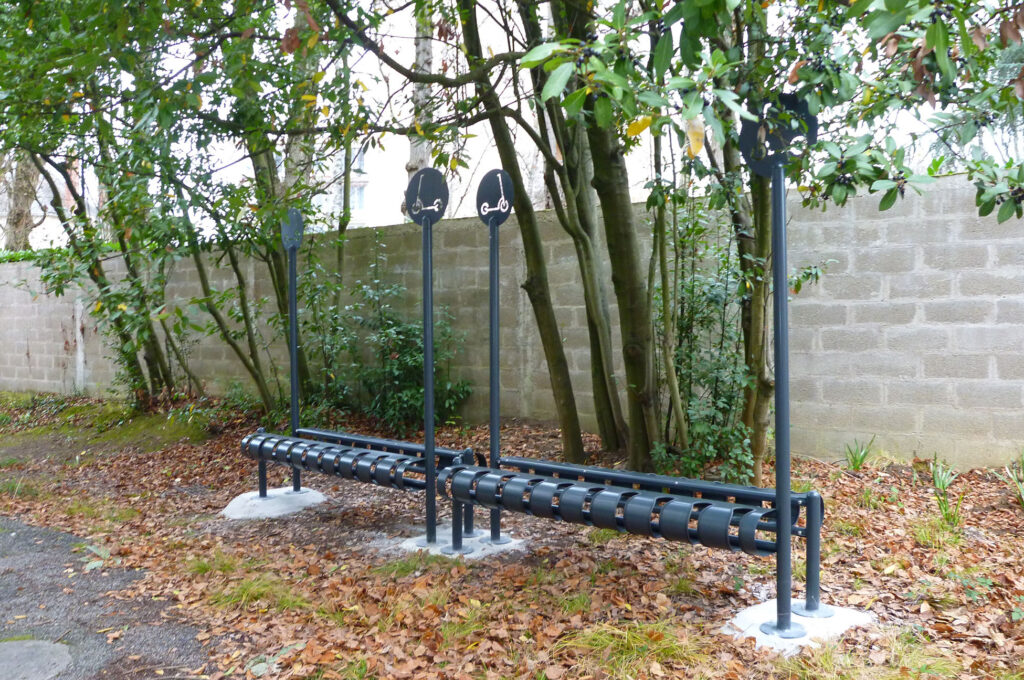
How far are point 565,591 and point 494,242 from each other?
6.23 feet

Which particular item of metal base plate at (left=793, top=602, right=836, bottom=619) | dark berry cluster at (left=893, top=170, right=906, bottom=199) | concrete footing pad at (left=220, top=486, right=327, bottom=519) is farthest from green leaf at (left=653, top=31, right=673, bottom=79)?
concrete footing pad at (left=220, top=486, right=327, bottom=519)

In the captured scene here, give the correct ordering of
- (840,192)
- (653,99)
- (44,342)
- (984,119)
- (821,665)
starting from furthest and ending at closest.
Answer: (44,342)
(984,119)
(840,192)
(821,665)
(653,99)

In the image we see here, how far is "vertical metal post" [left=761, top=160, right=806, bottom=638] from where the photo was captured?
3250 mm

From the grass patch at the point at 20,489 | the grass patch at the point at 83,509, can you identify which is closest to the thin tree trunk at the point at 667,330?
the grass patch at the point at 83,509

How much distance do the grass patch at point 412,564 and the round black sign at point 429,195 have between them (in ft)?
6.00

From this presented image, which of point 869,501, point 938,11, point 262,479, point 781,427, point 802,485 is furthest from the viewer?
point 262,479

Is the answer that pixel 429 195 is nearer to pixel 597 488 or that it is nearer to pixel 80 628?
pixel 597 488

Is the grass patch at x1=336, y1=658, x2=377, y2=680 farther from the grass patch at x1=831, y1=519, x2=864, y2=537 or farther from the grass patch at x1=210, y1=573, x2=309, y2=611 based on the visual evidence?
the grass patch at x1=831, y1=519, x2=864, y2=537

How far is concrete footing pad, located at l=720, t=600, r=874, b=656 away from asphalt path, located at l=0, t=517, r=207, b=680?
217 centimetres

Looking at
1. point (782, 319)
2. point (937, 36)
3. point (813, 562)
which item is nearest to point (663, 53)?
point (937, 36)

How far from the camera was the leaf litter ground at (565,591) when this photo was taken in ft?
10.3

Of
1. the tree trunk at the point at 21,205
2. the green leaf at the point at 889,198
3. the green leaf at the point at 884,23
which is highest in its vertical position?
the tree trunk at the point at 21,205

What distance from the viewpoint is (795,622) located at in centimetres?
331

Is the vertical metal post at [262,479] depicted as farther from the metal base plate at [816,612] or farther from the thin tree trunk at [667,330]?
the metal base plate at [816,612]
